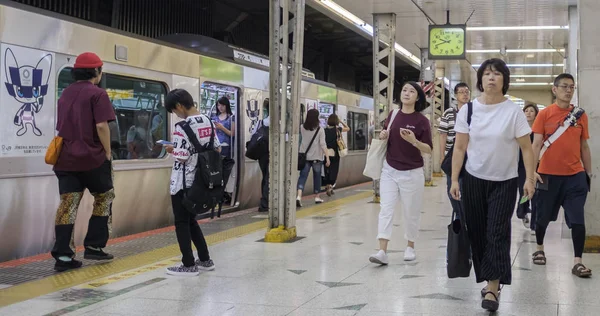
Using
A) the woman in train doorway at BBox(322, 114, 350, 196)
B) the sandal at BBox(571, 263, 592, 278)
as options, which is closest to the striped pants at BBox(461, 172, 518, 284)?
the sandal at BBox(571, 263, 592, 278)

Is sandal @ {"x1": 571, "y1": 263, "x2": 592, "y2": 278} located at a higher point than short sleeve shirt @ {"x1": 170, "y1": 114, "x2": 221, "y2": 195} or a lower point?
lower

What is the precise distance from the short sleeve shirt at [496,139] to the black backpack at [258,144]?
5671 mm

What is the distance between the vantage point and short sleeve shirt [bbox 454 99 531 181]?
449cm

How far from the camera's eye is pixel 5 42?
584cm

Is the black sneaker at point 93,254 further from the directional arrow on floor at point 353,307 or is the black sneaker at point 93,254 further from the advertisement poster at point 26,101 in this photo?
the directional arrow on floor at point 353,307

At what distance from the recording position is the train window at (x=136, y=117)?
738 cm

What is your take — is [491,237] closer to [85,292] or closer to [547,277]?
[547,277]

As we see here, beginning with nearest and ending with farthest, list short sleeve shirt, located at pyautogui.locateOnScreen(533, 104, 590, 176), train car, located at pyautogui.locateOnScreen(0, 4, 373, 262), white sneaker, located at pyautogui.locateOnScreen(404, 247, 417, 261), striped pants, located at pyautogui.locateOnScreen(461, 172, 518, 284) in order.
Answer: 1. striped pants, located at pyautogui.locateOnScreen(461, 172, 518, 284)
2. short sleeve shirt, located at pyautogui.locateOnScreen(533, 104, 590, 176)
3. train car, located at pyautogui.locateOnScreen(0, 4, 373, 262)
4. white sneaker, located at pyautogui.locateOnScreen(404, 247, 417, 261)

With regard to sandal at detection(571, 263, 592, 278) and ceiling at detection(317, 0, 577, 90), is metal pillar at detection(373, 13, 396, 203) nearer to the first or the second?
ceiling at detection(317, 0, 577, 90)

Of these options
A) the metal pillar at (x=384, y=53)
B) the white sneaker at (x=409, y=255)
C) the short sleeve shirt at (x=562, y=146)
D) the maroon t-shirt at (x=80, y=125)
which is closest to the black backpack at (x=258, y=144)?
the metal pillar at (x=384, y=53)

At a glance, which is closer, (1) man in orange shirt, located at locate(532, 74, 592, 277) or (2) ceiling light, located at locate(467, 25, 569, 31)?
(1) man in orange shirt, located at locate(532, 74, 592, 277)

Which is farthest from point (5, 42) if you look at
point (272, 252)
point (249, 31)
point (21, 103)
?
point (249, 31)

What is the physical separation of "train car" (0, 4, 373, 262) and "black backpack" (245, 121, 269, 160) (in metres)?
0.38

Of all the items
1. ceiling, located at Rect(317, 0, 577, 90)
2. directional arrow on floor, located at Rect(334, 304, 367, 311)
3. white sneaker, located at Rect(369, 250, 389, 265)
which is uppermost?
ceiling, located at Rect(317, 0, 577, 90)
